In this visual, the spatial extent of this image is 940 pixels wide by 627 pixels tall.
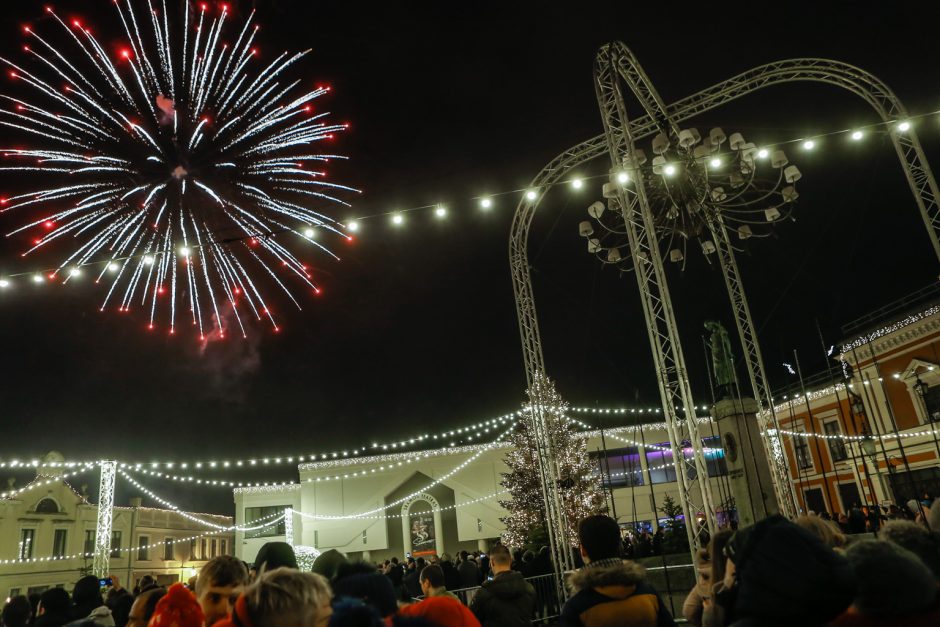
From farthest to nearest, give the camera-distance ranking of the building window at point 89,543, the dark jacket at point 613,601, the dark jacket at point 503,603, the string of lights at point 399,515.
Answer: the building window at point 89,543
the string of lights at point 399,515
the dark jacket at point 503,603
the dark jacket at point 613,601

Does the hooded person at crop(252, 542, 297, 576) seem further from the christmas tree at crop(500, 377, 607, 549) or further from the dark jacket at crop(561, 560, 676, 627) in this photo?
the christmas tree at crop(500, 377, 607, 549)

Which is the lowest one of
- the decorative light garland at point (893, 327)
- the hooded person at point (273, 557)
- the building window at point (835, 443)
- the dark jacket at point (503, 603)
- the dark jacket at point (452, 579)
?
the dark jacket at point (452, 579)

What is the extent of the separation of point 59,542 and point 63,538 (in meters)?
0.25

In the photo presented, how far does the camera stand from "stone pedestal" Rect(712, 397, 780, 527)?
1323 cm

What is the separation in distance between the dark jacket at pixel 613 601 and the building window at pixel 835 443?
1141 inches

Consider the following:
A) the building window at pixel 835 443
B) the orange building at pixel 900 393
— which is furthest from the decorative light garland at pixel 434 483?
the building window at pixel 835 443

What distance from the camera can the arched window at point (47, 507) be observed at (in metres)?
30.9

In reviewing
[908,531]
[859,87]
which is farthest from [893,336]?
[908,531]

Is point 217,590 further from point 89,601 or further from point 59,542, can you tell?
point 59,542

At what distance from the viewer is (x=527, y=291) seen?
1347 centimetres

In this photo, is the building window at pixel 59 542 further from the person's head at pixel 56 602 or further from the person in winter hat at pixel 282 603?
the person in winter hat at pixel 282 603

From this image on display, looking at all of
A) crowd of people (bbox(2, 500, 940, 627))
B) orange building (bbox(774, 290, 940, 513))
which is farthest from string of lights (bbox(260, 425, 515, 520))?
crowd of people (bbox(2, 500, 940, 627))

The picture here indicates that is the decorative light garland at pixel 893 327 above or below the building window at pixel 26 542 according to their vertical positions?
above

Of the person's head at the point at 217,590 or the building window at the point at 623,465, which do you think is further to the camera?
the building window at the point at 623,465
